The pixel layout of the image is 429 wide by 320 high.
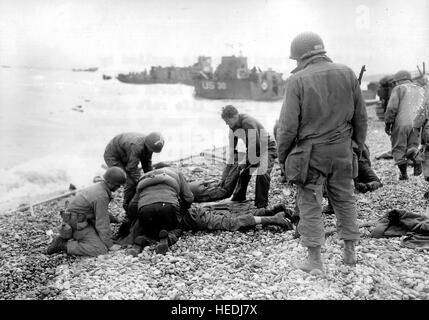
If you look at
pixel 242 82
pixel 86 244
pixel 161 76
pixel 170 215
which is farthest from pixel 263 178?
pixel 161 76

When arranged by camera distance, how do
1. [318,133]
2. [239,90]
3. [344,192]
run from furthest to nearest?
[239,90]
[344,192]
[318,133]

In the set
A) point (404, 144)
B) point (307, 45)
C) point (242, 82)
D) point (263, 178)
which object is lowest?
point (263, 178)

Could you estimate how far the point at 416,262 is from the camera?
4160 millimetres

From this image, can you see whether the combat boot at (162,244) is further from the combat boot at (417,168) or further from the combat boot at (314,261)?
the combat boot at (417,168)

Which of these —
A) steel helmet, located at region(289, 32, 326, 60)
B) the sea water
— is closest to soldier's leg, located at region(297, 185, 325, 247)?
steel helmet, located at region(289, 32, 326, 60)

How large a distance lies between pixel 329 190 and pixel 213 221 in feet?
7.11

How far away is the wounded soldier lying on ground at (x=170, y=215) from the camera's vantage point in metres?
5.25

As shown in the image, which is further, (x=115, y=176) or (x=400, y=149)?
(x=400, y=149)

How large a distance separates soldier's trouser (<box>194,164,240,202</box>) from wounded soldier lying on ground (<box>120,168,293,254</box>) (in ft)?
2.81

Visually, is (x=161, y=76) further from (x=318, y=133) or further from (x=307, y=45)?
(x=318, y=133)

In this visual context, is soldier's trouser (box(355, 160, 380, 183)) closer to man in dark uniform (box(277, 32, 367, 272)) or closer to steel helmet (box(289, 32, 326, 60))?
man in dark uniform (box(277, 32, 367, 272))

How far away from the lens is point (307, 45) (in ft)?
12.8

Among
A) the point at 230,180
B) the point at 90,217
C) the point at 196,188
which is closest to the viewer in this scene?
the point at 90,217

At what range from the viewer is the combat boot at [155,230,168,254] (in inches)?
199
